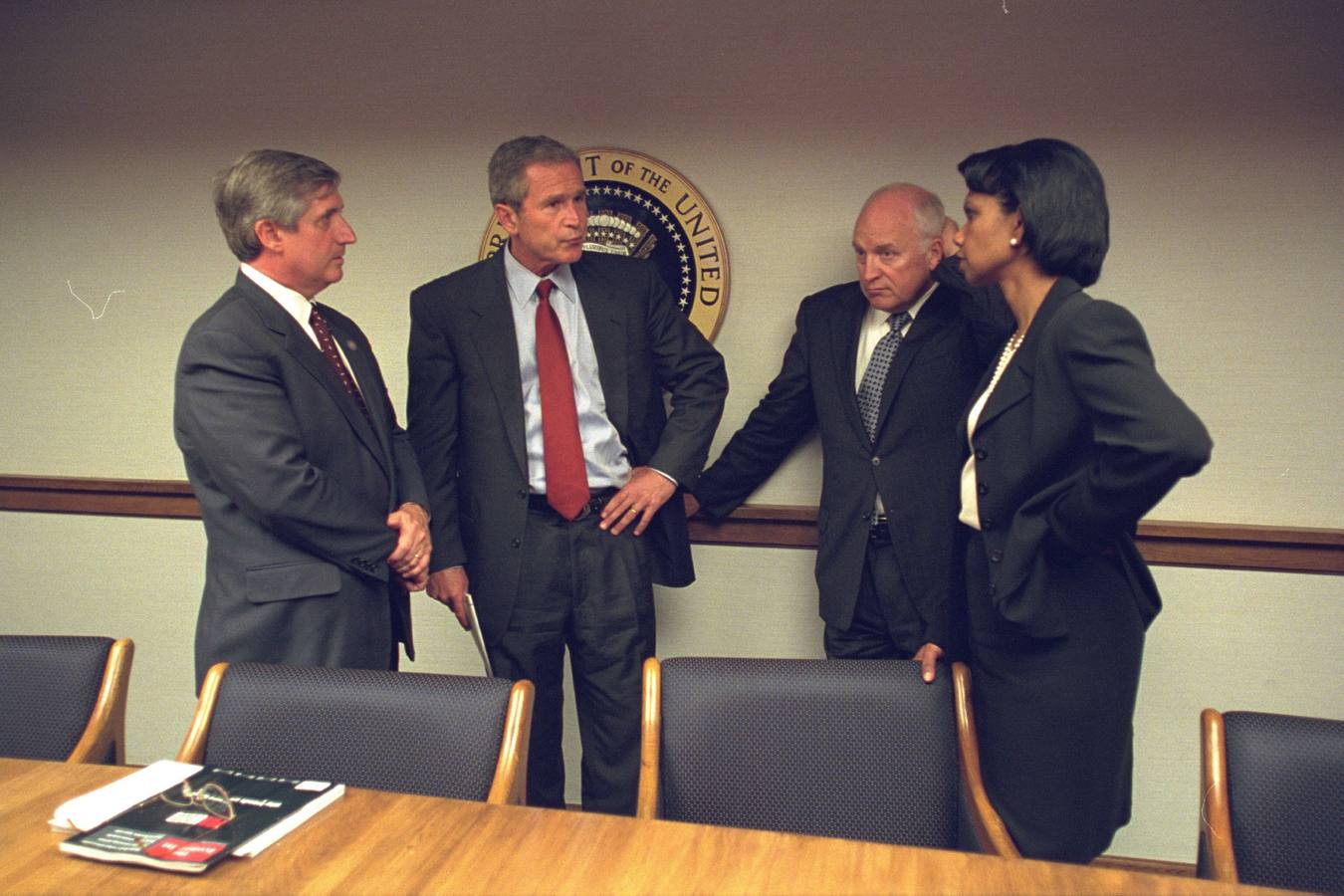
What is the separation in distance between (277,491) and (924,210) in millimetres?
1641

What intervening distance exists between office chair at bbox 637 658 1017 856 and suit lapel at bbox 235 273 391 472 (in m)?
1.07

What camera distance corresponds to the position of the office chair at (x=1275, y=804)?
1.51 metres

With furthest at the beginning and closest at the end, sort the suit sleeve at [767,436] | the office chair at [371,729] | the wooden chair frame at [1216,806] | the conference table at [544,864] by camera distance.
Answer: the suit sleeve at [767,436] < the office chair at [371,729] < the wooden chair frame at [1216,806] < the conference table at [544,864]

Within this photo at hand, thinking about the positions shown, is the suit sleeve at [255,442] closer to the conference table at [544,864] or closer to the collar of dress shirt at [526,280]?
the collar of dress shirt at [526,280]

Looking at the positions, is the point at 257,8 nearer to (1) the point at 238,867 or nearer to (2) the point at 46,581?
(2) the point at 46,581

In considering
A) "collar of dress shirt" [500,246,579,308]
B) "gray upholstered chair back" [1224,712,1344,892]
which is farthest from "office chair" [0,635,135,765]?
"gray upholstered chair back" [1224,712,1344,892]

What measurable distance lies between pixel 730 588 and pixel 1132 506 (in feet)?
5.47

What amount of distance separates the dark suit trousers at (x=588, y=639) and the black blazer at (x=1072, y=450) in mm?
1092

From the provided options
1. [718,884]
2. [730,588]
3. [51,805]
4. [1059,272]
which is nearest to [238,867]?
[51,805]

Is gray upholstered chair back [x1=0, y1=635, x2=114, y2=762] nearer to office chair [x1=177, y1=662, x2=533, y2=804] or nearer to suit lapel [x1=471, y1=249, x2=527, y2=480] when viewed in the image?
office chair [x1=177, y1=662, x2=533, y2=804]

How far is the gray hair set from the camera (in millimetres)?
2635

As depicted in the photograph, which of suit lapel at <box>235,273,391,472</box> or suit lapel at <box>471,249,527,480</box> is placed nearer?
suit lapel at <box>235,273,391,472</box>

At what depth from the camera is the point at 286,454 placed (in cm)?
228

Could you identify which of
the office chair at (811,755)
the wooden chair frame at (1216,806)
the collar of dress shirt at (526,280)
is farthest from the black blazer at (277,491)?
the wooden chair frame at (1216,806)
